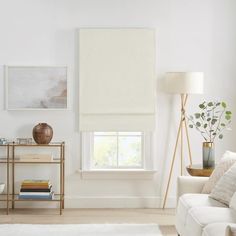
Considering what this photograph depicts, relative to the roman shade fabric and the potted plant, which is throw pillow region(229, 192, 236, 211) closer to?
the potted plant

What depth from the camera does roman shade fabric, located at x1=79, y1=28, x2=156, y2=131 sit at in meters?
6.87

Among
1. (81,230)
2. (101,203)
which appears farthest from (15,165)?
(81,230)

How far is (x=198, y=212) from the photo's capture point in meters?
4.61

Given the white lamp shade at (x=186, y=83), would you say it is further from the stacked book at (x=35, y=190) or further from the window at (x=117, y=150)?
the stacked book at (x=35, y=190)

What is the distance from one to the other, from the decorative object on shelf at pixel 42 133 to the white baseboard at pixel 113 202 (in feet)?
2.62

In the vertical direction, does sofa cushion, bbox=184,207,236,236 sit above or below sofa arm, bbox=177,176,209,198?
below

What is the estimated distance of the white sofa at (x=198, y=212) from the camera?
420 centimetres

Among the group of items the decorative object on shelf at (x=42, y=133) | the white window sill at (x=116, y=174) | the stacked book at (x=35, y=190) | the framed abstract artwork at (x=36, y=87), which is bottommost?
the stacked book at (x=35, y=190)

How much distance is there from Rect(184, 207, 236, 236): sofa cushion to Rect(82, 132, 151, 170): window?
2.32 m

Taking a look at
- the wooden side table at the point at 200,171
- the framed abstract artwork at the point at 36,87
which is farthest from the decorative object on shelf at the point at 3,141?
the wooden side table at the point at 200,171

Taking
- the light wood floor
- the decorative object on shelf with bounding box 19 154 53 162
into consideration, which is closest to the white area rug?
the light wood floor

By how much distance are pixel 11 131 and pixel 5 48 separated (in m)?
0.99

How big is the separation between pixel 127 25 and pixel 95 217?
7.48 feet

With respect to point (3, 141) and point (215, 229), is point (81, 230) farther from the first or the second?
point (215, 229)
